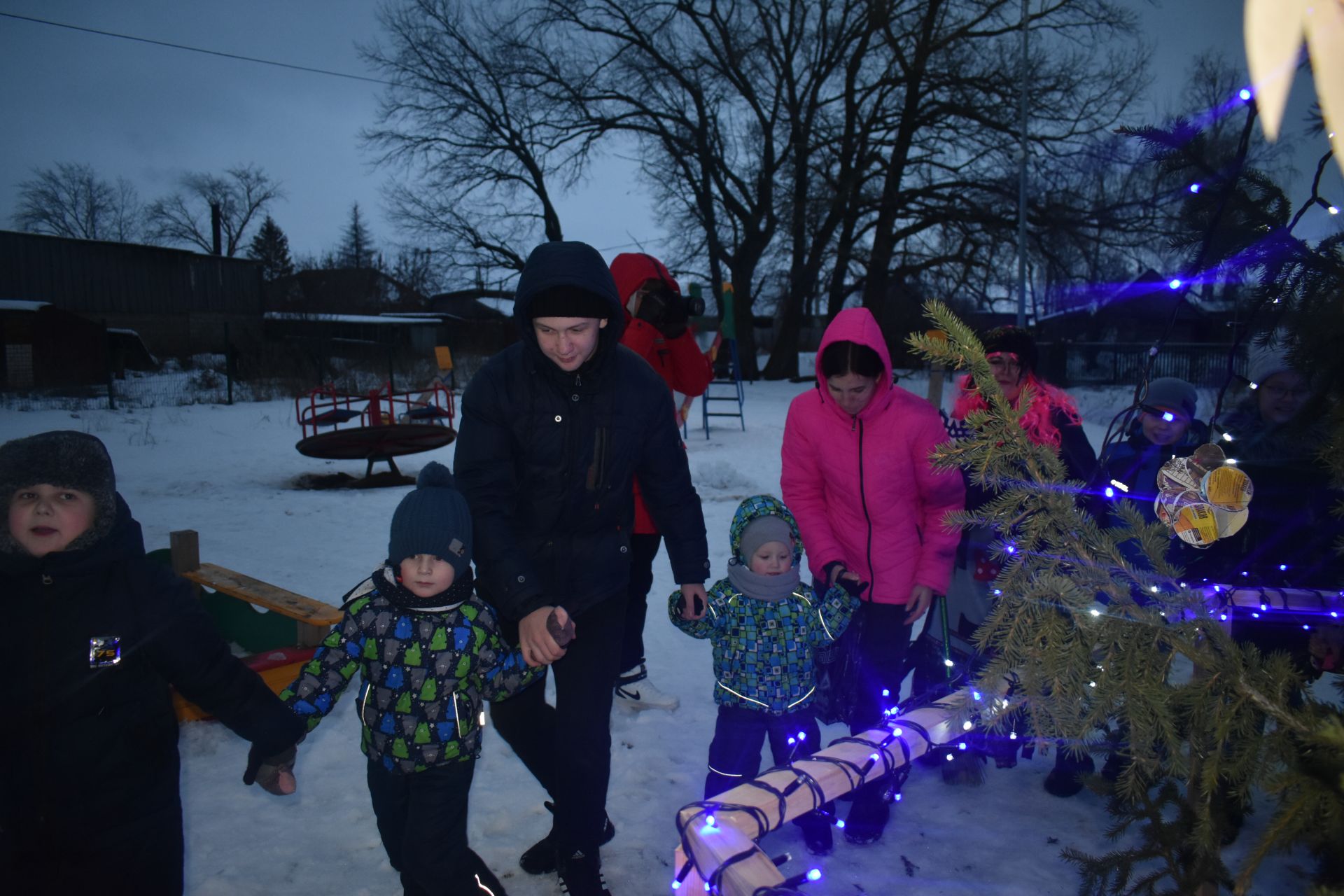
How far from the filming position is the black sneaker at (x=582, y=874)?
2254 millimetres

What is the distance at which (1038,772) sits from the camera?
308 centimetres

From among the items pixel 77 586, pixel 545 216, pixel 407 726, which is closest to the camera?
pixel 77 586

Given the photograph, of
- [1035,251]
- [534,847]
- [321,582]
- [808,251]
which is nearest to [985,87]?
[1035,251]

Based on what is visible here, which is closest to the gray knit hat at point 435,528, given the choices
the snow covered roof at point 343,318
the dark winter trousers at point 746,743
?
the dark winter trousers at point 746,743

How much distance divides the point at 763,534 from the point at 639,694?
1315mm

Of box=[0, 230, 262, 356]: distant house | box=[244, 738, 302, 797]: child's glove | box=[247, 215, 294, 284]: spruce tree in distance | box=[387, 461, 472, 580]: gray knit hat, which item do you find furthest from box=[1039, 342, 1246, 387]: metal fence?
box=[247, 215, 294, 284]: spruce tree in distance

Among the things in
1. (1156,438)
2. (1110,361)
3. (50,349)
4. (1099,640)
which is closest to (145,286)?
(50,349)

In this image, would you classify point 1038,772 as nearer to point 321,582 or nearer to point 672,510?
point 672,510

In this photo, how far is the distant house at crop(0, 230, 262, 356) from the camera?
25.6m

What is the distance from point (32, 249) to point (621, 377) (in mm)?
31507

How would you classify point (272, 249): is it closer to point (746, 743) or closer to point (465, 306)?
point (465, 306)

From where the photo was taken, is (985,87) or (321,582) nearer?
(321,582)

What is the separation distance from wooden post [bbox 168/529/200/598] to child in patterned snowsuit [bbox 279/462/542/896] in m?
2.37

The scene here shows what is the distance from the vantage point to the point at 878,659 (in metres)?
2.72
